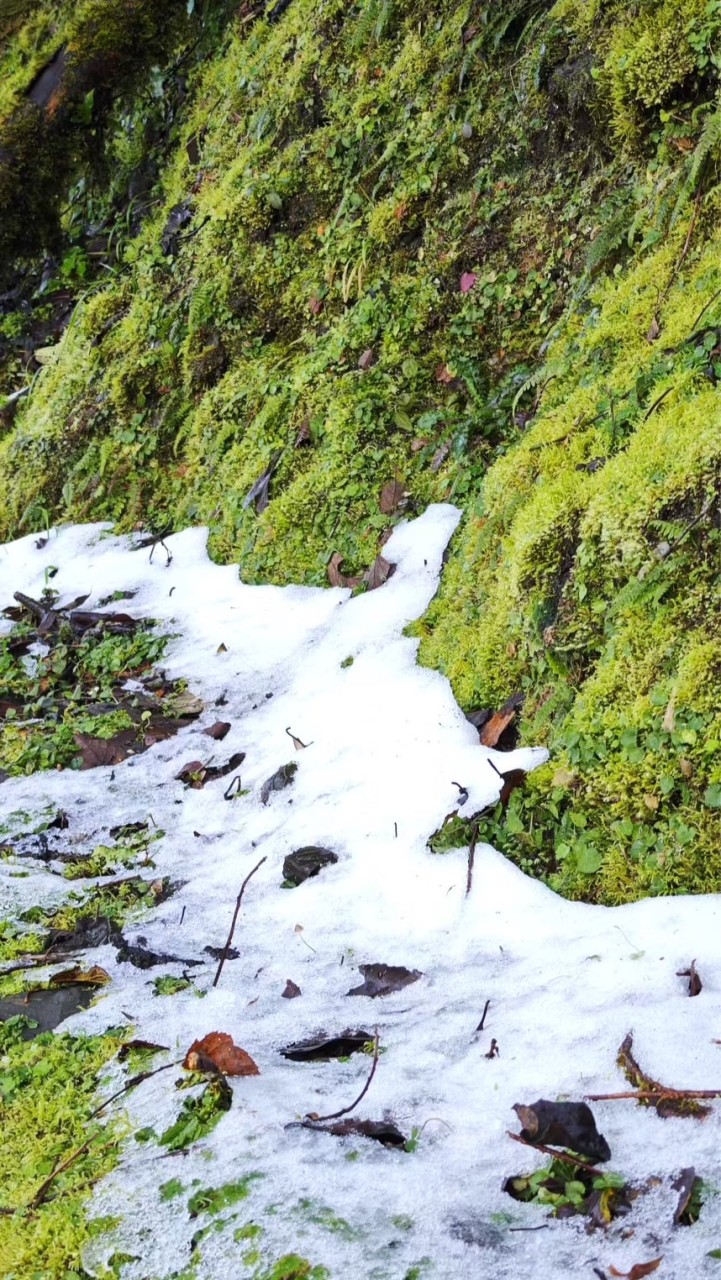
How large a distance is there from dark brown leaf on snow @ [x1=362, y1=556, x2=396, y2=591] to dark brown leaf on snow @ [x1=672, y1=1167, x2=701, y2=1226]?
417cm

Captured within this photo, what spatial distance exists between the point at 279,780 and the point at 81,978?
1.52 m

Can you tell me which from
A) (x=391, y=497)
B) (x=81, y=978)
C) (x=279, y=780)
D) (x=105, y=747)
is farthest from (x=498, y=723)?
(x=105, y=747)

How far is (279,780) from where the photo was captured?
479cm

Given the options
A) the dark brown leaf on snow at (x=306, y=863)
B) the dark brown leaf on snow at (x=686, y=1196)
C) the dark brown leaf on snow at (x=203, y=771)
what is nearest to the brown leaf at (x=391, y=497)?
the dark brown leaf on snow at (x=203, y=771)

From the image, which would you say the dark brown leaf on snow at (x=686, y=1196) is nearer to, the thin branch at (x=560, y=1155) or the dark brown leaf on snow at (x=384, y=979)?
the thin branch at (x=560, y=1155)

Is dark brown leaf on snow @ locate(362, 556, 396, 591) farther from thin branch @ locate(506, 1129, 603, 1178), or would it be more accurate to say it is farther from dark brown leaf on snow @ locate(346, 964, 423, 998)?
thin branch @ locate(506, 1129, 603, 1178)

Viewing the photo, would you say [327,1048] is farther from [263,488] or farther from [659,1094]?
[263,488]

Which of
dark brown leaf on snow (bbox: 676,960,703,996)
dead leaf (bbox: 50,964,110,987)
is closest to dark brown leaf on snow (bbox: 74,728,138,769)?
dead leaf (bbox: 50,964,110,987)

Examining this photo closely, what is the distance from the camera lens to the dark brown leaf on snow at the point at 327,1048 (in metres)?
2.97

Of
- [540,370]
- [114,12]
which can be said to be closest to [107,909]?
[540,370]

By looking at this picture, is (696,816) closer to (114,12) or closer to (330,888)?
(330,888)

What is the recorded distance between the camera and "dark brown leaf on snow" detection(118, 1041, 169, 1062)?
301 centimetres

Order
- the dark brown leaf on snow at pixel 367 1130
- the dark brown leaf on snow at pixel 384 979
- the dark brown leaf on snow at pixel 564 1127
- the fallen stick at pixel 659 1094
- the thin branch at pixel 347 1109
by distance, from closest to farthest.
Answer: the dark brown leaf on snow at pixel 564 1127, the fallen stick at pixel 659 1094, the dark brown leaf on snow at pixel 367 1130, the thin branch at pixel 347 1109, the dark brown leaf on snow at pixel 384 979

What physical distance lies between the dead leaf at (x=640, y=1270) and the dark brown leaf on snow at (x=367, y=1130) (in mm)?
701
